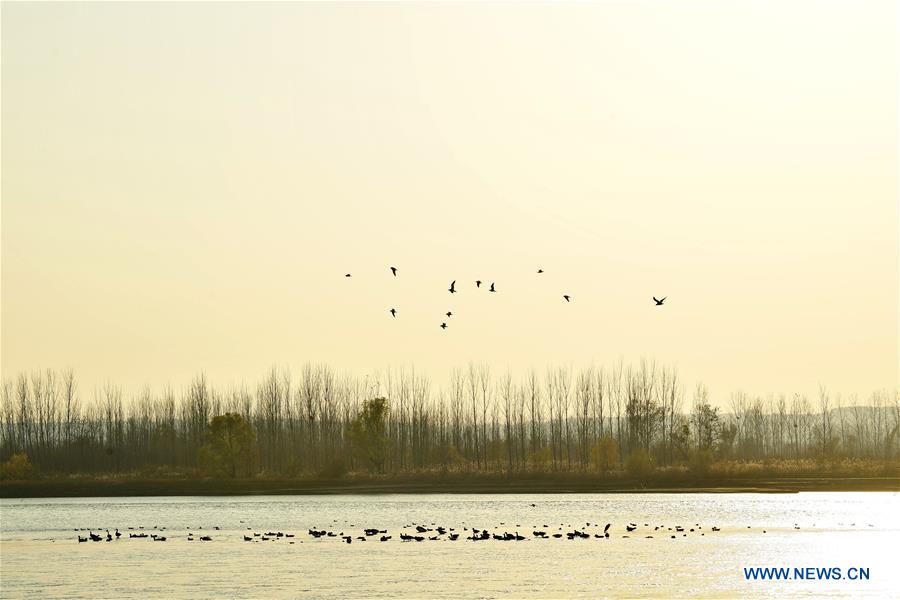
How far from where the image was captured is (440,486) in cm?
10406

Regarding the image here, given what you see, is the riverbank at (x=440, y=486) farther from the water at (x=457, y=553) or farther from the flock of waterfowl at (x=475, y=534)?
the flock of waterfowl at (x=475, y=534)

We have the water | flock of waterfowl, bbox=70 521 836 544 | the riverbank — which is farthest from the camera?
the riverbank

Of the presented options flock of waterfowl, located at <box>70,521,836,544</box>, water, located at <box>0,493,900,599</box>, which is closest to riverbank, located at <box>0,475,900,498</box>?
water, located at <box>0,493,900,599</box>

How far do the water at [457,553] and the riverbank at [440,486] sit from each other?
44.7ft

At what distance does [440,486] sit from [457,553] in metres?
53.9

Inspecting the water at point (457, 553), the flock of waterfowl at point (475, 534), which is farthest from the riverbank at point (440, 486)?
the flock of waterfowl at point (475, 534)

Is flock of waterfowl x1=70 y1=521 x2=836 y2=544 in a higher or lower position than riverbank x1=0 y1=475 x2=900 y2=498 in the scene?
lower

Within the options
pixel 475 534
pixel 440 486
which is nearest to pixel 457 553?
pixel 475 534

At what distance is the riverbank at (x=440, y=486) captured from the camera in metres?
98.9

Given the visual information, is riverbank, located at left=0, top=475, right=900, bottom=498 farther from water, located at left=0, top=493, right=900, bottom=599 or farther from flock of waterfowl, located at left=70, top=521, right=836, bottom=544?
flock of waterfowl, located at left=70, top=521, right=836, bottom=544

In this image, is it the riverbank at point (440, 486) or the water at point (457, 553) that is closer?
the water at point (457, 553)

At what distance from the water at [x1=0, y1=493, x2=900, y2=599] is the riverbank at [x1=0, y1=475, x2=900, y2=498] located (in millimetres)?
13622

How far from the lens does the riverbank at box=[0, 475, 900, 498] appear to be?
324 feet

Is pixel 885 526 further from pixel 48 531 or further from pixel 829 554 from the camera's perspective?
pixel 48 531
